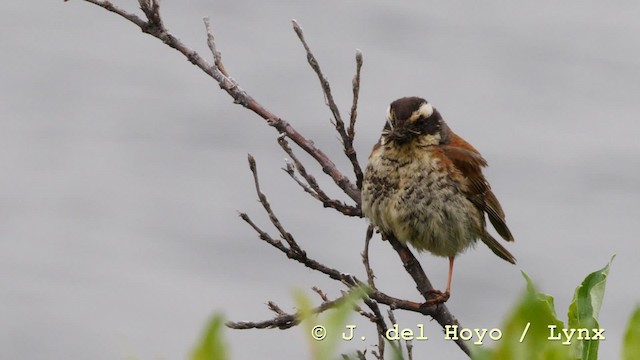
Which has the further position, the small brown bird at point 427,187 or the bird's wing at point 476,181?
the bird's wing at point 476,181

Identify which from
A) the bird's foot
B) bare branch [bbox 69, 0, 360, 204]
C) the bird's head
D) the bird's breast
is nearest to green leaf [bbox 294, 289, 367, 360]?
the bird's foot

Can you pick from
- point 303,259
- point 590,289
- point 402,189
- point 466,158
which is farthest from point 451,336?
point 466,158

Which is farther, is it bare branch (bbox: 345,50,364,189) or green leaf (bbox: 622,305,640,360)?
bare branch (bbox: 345,50,364,189)

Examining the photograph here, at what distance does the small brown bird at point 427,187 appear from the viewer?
3965mm

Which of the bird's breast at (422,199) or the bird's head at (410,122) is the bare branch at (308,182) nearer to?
the bird's breast at (422,199)

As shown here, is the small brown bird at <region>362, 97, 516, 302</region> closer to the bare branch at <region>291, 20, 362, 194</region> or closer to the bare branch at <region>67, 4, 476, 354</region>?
the bare branch at <region>67, 4, 476, 354</region>

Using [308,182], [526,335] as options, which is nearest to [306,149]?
[308,182]

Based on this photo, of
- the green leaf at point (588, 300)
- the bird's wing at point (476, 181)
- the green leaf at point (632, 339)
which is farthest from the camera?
the bird's wing at point (476, 181)

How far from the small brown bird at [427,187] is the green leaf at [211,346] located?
2.96m

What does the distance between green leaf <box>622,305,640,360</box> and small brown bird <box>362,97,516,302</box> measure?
2689mm

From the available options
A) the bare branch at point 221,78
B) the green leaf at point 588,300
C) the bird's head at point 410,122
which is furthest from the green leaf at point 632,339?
the bird's head at point 410,122

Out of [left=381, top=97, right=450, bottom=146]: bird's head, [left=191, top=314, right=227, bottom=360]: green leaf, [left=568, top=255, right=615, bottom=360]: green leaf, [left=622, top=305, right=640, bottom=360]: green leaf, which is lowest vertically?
[left=191, top=314, right=227, bottom=360]: green leaf

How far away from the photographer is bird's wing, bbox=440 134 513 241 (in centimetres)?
424

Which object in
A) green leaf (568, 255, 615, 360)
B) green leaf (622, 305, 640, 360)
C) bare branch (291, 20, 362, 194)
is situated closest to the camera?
green leaf (622, 305, 640, 360)
